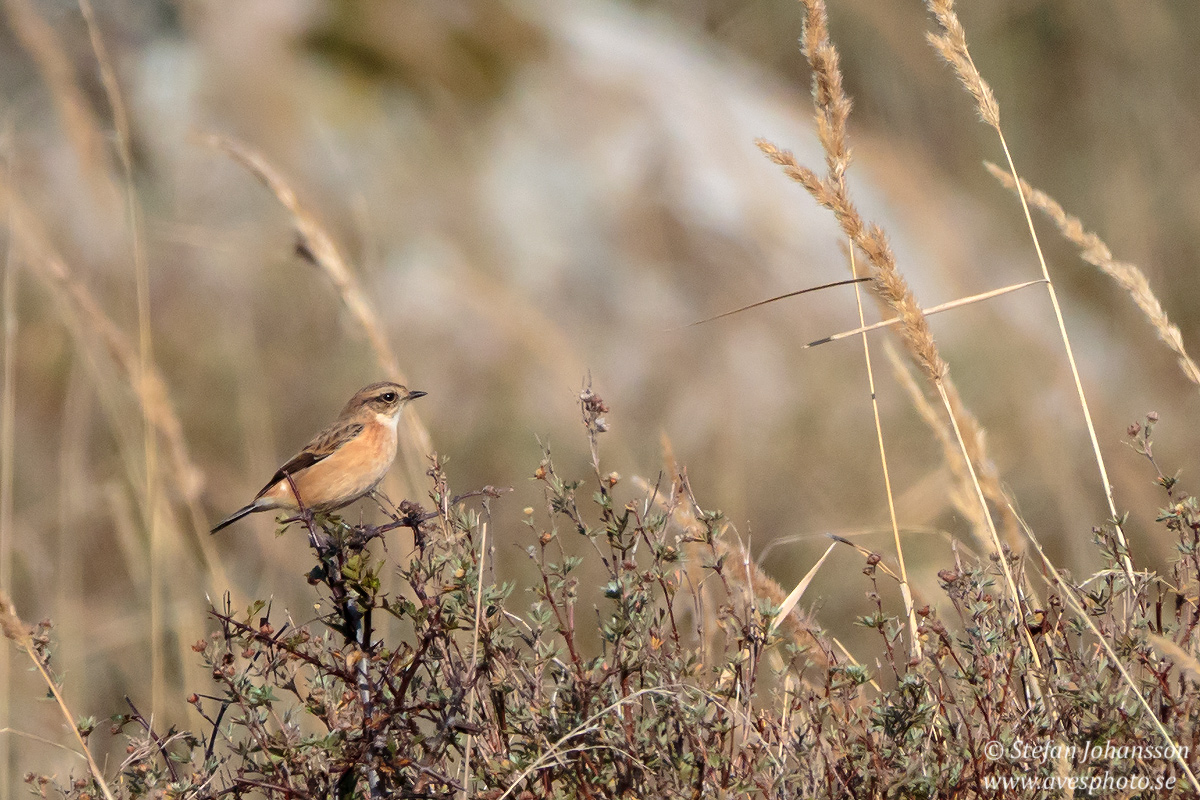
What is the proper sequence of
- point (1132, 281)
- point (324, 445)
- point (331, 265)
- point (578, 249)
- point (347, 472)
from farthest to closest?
point (578, 249), point (324, 445), point (347, 472), point (331, 265), point (1132, 281)

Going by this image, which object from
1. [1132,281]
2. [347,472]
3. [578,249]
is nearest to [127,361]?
[347,472]

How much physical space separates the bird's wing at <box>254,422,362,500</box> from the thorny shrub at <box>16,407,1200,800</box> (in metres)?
2.01

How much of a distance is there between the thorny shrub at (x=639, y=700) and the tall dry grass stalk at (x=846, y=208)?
0.25 meters

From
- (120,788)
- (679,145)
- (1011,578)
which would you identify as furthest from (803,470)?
(120,788)

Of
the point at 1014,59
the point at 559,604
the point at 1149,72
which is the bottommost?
the point at 559,604

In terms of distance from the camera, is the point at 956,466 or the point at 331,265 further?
the point at 331,265

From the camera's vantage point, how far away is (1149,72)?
26.6 feet

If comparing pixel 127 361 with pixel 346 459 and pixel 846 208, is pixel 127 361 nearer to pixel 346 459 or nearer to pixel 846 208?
pixel 346 459

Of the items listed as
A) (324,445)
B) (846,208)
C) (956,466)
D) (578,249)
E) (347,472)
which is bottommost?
(956,466)

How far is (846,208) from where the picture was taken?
99.4 inches

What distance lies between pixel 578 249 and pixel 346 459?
3500mm

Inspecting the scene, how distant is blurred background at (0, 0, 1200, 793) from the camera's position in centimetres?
604

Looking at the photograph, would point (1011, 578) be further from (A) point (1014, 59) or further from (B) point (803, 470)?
(A) point (1014, 59)

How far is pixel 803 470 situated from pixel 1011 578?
165 inches
